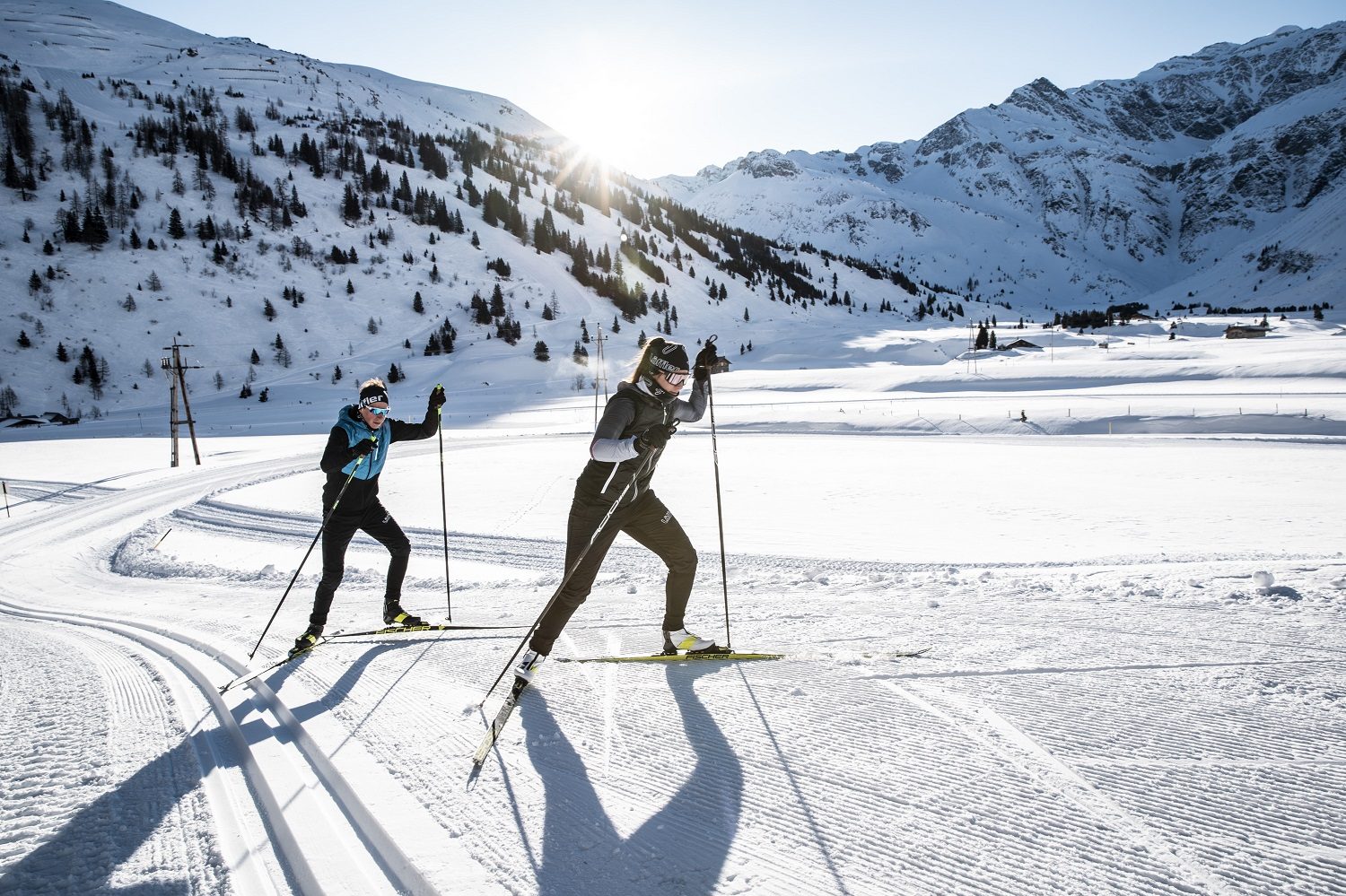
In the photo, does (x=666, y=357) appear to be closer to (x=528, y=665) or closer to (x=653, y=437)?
(x=653, y=437)

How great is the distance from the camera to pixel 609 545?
4.17m

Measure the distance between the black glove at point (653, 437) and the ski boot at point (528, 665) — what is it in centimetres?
151

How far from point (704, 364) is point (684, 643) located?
204cm

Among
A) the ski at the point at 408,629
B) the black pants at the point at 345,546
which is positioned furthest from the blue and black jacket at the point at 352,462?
the ski at the point at 408,629

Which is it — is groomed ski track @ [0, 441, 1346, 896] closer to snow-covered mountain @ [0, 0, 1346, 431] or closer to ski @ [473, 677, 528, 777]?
ski @ [473, 677, 528, 777]

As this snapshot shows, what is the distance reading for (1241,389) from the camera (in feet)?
104

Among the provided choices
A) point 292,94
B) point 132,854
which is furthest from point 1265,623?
point 292,94

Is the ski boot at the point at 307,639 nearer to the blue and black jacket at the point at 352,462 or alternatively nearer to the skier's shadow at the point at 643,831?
the blue and black jacket at the point at 352,462

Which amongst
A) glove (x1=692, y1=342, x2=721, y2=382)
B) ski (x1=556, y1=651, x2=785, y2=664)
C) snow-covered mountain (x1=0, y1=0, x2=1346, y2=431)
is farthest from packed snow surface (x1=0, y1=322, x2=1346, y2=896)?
snow-covered mountain (x1=0, y1=0, x2=1346, y2=431)

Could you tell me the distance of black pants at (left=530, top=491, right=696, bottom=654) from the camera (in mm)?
4254

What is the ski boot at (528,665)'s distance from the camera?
13.4ft

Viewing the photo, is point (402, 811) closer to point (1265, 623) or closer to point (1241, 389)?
point (1265, 623)

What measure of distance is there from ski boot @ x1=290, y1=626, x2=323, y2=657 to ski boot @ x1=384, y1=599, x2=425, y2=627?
562 mm

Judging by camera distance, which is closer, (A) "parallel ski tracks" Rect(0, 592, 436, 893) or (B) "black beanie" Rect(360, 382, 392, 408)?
(A) "parallel ski tracks" Rect(0, 592, 436, 893)
